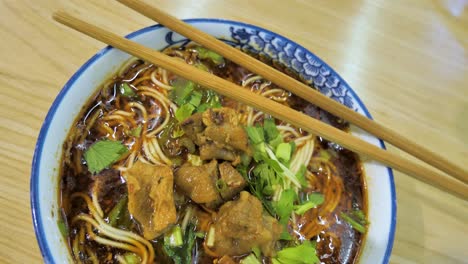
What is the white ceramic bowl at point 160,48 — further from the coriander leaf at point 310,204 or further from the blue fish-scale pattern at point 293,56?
the coriander leaf at point 310,204

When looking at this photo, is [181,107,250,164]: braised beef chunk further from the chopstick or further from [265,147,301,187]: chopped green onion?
the chopstick

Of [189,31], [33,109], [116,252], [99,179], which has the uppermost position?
[189,31]

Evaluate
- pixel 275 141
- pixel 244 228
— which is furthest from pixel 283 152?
pixel 244 228

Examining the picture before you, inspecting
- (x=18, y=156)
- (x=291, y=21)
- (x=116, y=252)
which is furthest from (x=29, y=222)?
(x=291, y=21)

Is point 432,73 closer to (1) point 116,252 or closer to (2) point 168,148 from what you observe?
(2) point 168,148

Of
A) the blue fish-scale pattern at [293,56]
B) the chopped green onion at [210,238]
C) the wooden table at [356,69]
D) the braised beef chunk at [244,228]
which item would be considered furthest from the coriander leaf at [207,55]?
the chopped green onion at [210,238]

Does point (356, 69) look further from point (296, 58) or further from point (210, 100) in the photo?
point (210, 100)

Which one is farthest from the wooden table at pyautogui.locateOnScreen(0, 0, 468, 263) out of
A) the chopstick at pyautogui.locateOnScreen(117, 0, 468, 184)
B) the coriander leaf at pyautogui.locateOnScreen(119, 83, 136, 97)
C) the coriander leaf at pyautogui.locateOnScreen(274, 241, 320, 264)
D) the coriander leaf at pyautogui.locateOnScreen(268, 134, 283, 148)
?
the coriander leaf at pyautogui.locateOnScreen(268, 134, 283, 148)
